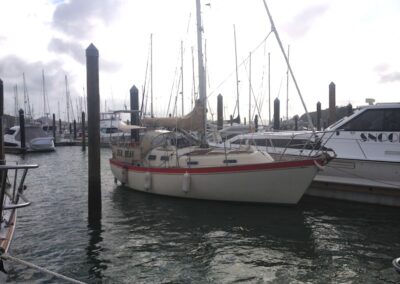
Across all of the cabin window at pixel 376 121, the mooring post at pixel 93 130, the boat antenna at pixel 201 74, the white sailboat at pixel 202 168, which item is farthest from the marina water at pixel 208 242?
the boat antenna at pixel 201 74

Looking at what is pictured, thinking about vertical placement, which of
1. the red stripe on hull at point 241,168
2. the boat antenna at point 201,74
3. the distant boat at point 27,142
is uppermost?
the boat antenna at point 201,74

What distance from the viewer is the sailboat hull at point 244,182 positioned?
13227mm

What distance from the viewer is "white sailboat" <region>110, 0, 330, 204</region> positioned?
43.7ft

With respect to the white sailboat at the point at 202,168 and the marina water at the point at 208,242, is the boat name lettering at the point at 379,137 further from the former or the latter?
the marina water at the point at 208,242

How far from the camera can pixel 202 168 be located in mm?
14383

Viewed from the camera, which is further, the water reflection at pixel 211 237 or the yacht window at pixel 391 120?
the yacht window at pixel 391 120

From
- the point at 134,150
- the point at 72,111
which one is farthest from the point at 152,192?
the point at 72,111

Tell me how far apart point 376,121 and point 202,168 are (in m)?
5.97

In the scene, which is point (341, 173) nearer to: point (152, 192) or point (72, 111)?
point (152, 192)

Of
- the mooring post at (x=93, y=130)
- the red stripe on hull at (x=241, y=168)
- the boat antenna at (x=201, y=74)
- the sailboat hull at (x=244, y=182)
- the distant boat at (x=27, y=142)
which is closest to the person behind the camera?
the mooring post at (x=93, y=130)

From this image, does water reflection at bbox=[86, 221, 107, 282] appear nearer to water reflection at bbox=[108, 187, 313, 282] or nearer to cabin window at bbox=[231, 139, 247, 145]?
water reflection at bbox=[108, 187, 313, 282]

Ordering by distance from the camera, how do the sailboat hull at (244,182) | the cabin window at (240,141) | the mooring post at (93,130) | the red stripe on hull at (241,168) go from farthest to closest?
the cabin window at (240,141) → the sailboat hull at (244,182) → the red stripe on hull at (241,168) → the mooring post at (93,130)

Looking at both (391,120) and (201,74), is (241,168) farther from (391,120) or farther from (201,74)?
(391,120)

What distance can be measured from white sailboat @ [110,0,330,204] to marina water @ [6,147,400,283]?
1.61 feet
